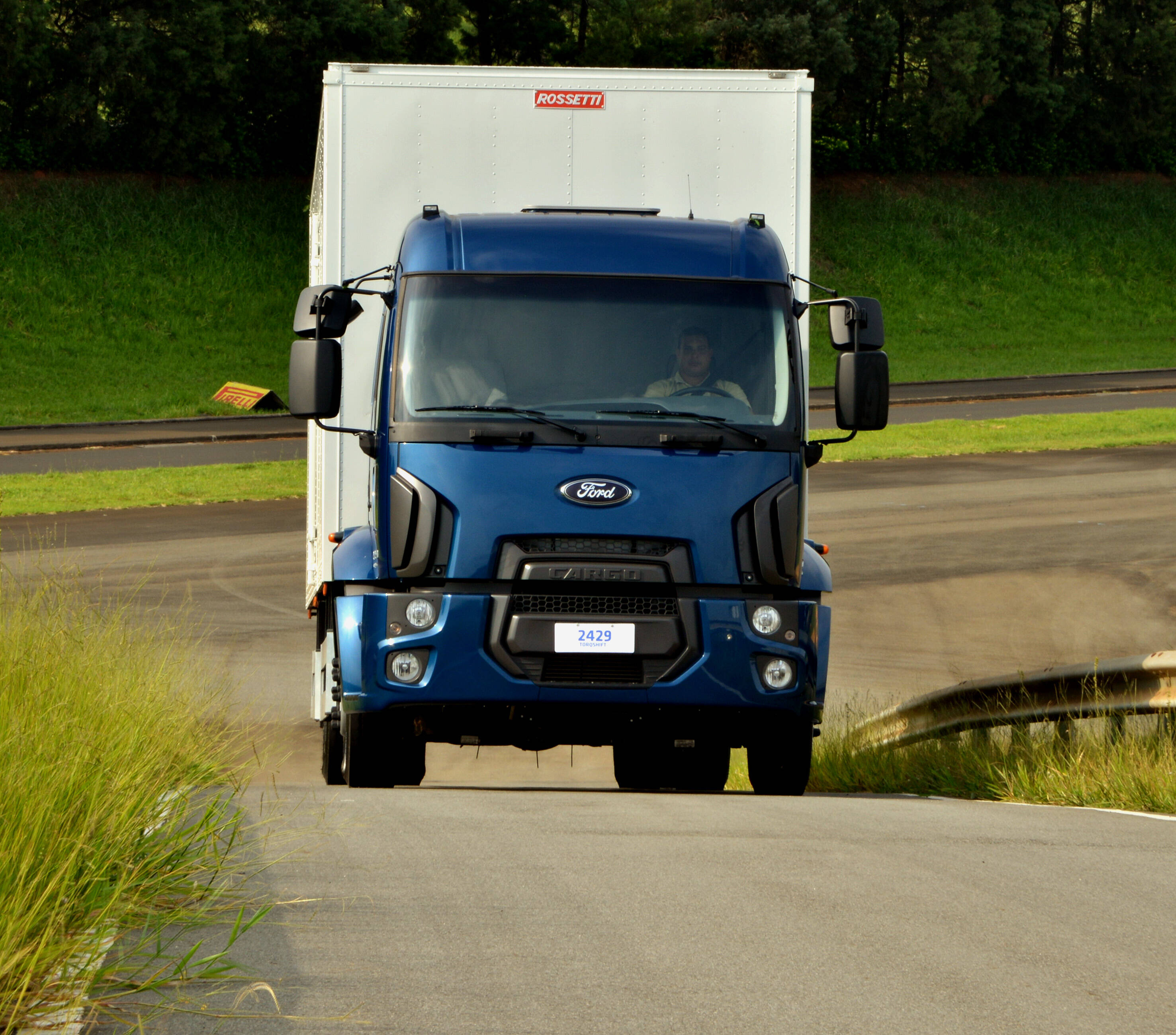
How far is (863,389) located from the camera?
26.9 ft

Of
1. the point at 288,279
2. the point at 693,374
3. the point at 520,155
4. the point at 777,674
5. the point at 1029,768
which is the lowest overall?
the point at 1029,768

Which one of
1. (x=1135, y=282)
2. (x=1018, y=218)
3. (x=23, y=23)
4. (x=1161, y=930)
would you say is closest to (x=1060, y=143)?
(x=1018, y=218)

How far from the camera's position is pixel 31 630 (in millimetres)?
7617

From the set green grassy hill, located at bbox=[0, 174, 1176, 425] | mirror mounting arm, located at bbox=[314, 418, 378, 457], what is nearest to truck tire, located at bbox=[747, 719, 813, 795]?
mirror mounting arm, located at bbox=[314, 418, 378, 457]

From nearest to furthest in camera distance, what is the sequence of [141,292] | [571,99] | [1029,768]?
[1029,768] < [571,99] < [141,292]

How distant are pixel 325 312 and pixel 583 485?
1686mm

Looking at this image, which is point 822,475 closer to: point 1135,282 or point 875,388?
point 875,388

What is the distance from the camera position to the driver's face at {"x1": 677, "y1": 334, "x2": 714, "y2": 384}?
8.09 meters

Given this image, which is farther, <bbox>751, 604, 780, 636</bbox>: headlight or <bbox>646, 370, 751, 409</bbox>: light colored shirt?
<bbox>646, 370, 751, 409</bbox>: light colored shirt

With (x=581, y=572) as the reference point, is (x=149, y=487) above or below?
above

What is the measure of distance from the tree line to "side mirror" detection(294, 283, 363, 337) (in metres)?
44.2

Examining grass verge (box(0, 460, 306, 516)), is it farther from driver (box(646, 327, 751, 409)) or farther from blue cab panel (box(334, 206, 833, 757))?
driver (box(646, 327, 751, 409))

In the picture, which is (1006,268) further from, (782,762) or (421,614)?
(421,614)

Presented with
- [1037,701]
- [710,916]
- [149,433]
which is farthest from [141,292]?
[710,916]
